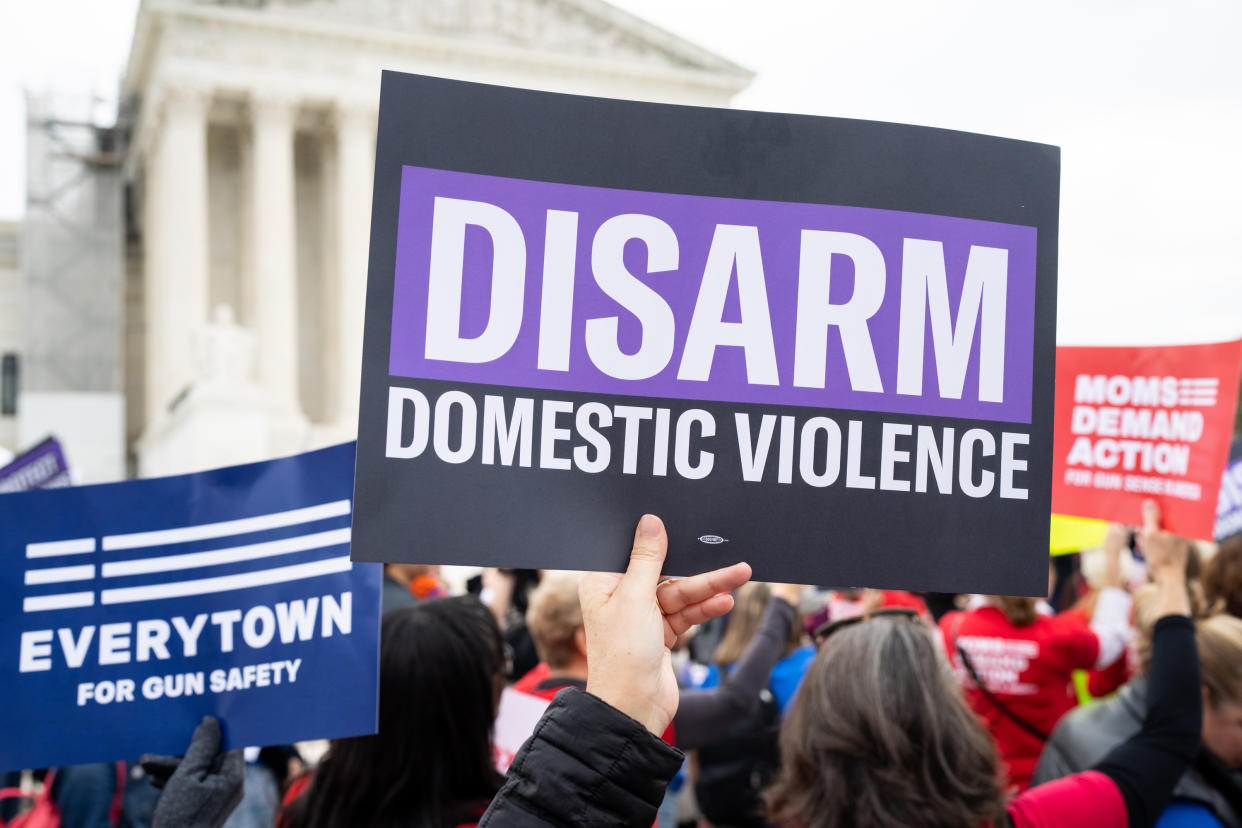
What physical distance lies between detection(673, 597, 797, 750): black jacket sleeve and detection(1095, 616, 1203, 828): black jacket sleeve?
1.12 m

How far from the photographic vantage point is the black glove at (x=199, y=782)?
5.68 feet

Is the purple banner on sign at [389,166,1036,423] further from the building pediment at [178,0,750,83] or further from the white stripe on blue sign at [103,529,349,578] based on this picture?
the building pediment at [178,0,750,83]

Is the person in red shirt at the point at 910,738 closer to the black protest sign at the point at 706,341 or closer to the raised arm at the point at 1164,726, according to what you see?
the raised arm at the point at 1164,726

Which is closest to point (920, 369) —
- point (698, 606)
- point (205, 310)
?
point (698, 606)

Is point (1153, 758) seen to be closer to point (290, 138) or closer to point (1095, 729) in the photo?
point (1095, 729)

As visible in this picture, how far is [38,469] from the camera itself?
430 cm

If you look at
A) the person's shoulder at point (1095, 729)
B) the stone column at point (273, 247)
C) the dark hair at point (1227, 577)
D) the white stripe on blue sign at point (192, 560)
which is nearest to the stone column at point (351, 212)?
the stone column at point (273, 247)

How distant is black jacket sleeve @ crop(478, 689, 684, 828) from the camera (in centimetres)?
120

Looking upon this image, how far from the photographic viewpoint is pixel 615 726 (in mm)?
1223

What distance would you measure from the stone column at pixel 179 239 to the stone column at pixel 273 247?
127 cm

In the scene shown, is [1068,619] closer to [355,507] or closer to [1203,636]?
[1203,636]

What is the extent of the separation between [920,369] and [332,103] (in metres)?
28.7

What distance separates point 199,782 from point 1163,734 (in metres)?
1.81

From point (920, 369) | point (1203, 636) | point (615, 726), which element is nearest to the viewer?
point (615, 726)
